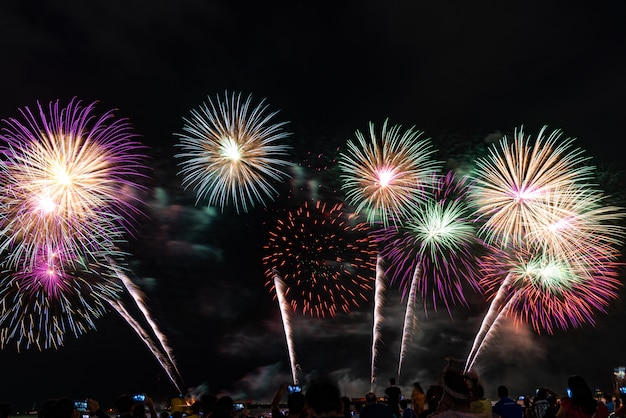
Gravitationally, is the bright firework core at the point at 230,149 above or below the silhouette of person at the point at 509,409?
above

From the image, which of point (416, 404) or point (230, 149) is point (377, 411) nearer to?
point (416, 404)

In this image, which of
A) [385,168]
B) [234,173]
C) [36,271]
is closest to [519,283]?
[385,168]

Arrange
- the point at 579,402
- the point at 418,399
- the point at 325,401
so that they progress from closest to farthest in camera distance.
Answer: the point at 325,401 → the point at 579,402 → the point at 418,399

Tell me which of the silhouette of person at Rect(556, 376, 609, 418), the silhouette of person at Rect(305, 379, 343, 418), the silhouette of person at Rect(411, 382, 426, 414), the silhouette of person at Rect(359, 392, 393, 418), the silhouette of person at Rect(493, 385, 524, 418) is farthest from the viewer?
the silhouette of person at Rect(411, 382, 426, 414)

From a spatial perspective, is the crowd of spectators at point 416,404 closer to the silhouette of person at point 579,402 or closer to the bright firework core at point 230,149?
the silhouette of person at point 579,402

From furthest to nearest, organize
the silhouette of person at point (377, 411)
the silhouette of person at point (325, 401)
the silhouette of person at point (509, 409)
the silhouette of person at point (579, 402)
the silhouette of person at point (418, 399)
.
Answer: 1. the silhouette of person at point (418, 399)
2. the silhouette of person at point (509, 409)
3. the silhouette of person at point (377, 411)
4. the silhouette of person at point (579, 402)
5. the silhouette of person at point (325, 401)

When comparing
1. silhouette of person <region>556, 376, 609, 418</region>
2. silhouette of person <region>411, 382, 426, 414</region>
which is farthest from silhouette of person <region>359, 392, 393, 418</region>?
silhouette of person <region>411, 382, 426, 414</region>

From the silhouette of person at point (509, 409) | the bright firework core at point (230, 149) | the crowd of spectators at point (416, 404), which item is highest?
the bright firework core at point (230, 149)

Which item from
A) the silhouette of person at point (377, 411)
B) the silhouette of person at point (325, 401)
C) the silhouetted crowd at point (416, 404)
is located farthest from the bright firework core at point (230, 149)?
→ the silhouette of person at point (325, 401)

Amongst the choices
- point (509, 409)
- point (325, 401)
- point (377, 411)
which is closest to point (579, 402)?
point (509, 409)

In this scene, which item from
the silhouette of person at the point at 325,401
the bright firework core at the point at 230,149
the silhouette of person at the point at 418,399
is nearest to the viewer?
the silhouette of person at the point at 325,401

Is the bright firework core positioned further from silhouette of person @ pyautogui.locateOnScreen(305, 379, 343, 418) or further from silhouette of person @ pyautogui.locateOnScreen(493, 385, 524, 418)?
silhouette of person @ pyautogui.locateOnScreen(305, 379, 343, 418)

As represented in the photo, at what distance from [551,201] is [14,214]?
1102 inches

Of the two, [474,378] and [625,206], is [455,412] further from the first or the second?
[625,206]
